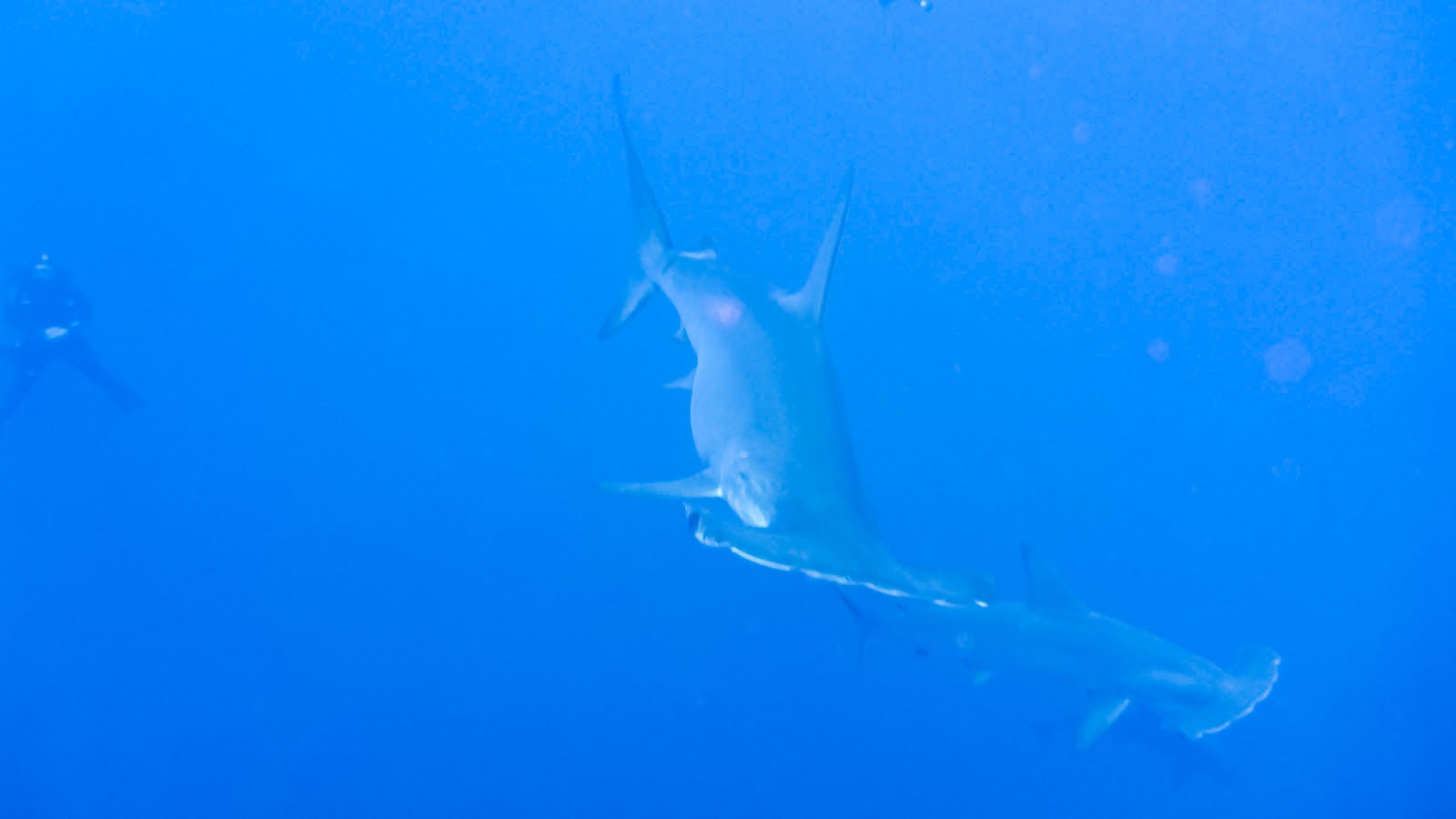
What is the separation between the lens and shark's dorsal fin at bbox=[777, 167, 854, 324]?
2.85 meters

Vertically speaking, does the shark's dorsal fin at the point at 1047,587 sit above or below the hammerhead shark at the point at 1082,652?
above

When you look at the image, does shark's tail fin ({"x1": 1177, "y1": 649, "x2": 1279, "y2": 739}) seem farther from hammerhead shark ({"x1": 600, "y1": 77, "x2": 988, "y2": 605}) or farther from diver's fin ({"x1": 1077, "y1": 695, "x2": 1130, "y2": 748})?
hammerhead shark ({"x1": 600, "y1": 77, "x2": 988, "y2": 605})

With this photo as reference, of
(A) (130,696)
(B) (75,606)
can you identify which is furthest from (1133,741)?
(B) (75,606)

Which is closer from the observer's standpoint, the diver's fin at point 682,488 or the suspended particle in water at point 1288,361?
the diver's fin at point 682,488

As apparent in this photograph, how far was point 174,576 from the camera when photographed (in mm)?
9445

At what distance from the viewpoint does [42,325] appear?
9719mm

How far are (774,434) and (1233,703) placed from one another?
4.39 m

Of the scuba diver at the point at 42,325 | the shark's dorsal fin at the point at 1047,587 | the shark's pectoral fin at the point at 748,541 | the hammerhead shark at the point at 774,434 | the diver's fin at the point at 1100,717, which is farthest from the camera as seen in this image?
the scuba diver at the point at 42,325

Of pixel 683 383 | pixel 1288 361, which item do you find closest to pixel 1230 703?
pixel 683 383

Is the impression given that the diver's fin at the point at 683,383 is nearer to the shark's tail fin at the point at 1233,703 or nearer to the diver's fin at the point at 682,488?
the diver's fin at the point at 682,488

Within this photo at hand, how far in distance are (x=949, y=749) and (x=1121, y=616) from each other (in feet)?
8.81

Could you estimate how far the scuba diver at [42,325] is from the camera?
9.45 m

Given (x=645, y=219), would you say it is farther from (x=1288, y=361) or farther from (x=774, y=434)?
(x=1288, y=361)

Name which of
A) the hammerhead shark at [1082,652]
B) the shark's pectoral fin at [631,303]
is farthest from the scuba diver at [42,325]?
the hammerhead shark at [1082,652]
